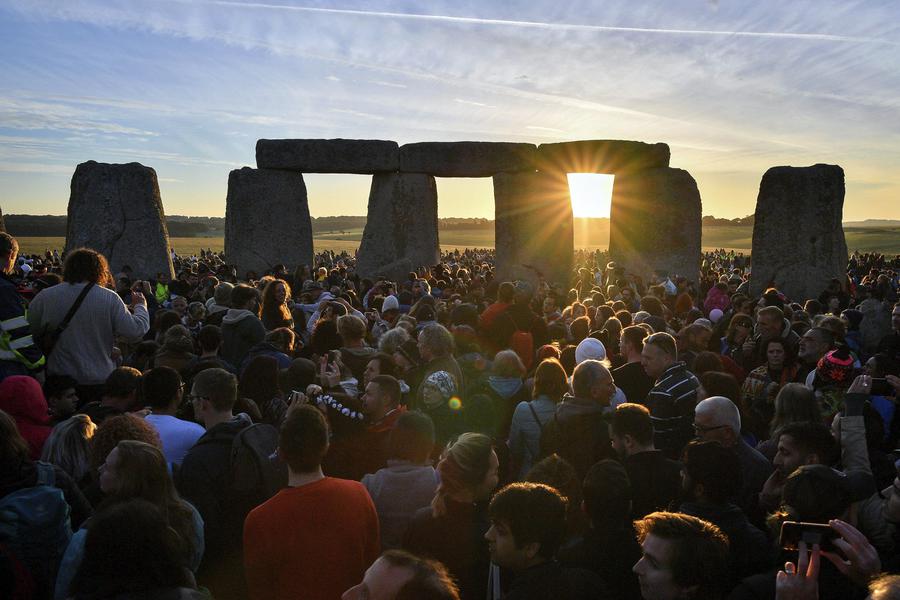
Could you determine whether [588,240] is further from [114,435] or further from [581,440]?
[114,435]

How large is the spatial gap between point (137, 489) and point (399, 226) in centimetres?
1519

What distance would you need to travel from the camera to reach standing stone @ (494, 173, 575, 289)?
1727 centimetres

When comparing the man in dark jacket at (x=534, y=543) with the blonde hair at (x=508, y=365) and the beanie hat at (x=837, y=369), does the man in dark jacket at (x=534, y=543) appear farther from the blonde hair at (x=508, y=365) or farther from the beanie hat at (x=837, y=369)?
the beanie hat at (x=837, y=369)

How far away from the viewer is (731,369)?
5.69m

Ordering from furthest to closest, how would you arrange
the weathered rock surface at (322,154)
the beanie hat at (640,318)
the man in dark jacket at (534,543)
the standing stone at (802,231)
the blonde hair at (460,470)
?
1. the weathered rock surface at (322,154)
2. the standing stone at (802,231)
3. the beanie hat at (640,318)
4. the blonde hair at (460,470)
5. the man in dark jacket at (534,543)

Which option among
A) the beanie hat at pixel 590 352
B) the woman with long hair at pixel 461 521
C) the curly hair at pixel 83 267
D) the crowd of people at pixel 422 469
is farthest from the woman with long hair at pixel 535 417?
the curly hair at pixel 83 267

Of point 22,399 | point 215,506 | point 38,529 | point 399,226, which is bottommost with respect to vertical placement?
point 215,506

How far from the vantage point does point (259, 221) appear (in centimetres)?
1712

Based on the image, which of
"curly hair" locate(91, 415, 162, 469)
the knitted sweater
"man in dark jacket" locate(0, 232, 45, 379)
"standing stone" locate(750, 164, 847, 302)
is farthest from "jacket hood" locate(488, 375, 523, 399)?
"standing stone" locate(750, 164, 847, 302)

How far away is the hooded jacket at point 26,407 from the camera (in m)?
3.73

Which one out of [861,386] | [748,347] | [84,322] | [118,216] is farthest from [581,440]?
[118,216]

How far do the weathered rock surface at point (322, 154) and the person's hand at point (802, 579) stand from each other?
16.0 meters

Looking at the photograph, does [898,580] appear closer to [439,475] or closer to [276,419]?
[439,475]

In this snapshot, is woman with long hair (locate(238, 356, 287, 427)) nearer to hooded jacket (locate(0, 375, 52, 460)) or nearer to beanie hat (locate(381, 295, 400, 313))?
hooded jacket (locate(0, 375, 52, 460))
